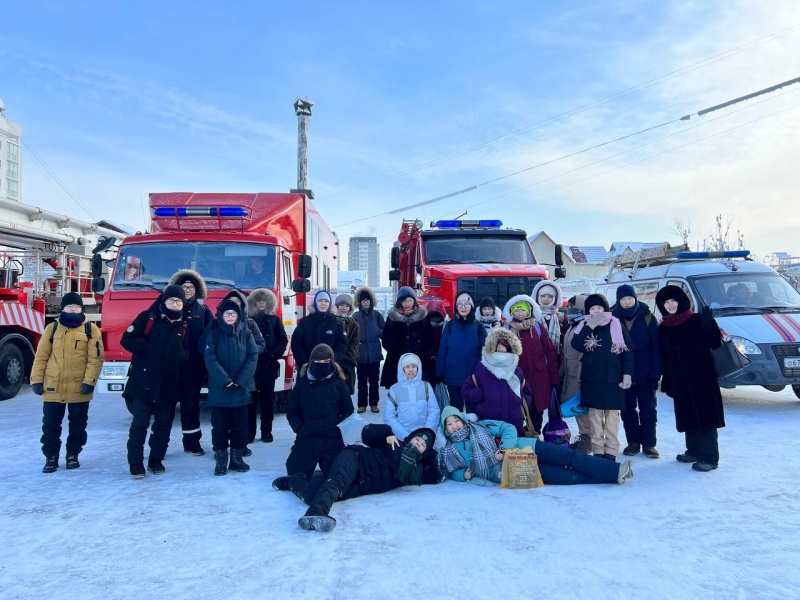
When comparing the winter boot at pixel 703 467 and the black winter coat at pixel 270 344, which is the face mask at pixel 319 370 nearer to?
the black winter coat at pixel 270 344

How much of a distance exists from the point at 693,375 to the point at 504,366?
1817 mm

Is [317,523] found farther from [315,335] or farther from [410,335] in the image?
[410,335]

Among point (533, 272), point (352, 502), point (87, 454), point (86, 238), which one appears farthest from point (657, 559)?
point (86, 238)

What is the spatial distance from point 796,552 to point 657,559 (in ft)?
2.94

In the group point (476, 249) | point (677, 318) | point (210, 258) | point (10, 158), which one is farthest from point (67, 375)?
point (10, 158)

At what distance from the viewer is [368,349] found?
27.6 ft

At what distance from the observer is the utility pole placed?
28.8 meters

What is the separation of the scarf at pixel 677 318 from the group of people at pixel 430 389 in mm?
23

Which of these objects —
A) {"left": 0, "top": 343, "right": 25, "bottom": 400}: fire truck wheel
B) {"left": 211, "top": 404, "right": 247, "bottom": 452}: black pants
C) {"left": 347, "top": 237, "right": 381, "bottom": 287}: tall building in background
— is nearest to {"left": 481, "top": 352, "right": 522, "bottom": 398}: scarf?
{"left": 211, "top": 404, "right": 247, "bottom": 452}: black pants

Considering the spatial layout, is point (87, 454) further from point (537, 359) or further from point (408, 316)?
point (537, 359)

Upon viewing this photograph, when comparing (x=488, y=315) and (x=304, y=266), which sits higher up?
(x=304, y=266)

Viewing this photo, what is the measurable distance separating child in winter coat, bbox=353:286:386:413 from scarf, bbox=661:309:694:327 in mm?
4019

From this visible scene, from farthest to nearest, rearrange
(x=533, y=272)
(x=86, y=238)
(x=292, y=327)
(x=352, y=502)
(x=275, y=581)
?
1. (x=86, y=238)
2. (x=533, y=272)
3. (x=292, y=327)
4. (x=352, y=502)
5. (x=275, y=581)

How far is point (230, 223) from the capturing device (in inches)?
315
